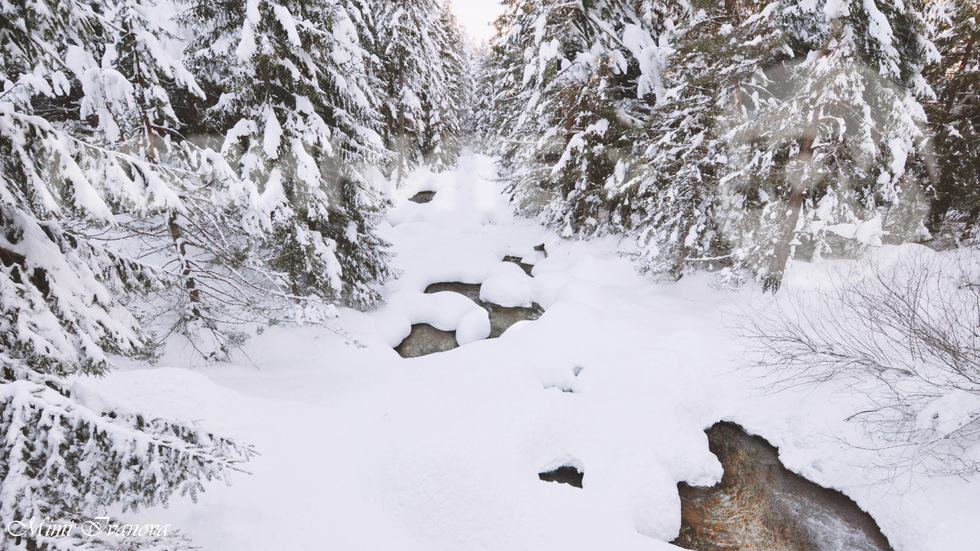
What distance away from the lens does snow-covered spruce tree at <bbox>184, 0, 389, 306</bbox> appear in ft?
23.7

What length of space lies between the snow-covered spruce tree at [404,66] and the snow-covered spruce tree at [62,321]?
42.3ft

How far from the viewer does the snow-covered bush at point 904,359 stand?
16.6ft

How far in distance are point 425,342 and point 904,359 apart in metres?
9.34

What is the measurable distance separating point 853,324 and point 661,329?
3.32 metres

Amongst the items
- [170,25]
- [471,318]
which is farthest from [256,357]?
[170,25]

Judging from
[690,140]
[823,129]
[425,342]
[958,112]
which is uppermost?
[958,112]

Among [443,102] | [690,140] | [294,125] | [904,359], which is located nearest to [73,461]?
[294,125]

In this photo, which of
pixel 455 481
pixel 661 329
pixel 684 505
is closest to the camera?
pixel 455 481

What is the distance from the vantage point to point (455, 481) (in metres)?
5.11

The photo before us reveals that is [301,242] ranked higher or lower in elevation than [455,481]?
higher

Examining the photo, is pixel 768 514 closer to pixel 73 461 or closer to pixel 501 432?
pixel 501 432

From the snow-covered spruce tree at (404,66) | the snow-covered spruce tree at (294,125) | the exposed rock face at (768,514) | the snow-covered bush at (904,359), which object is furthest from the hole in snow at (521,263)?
the exposed rock face at (768,514)

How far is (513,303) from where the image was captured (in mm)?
12320

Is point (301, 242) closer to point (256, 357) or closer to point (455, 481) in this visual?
point (256, 357)
